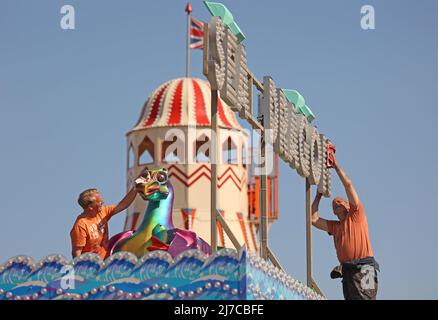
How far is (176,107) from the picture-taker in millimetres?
34781

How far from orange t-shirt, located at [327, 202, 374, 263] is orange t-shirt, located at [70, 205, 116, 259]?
4.56m

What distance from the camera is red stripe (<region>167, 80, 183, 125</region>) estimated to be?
113 ft

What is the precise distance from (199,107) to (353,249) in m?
15.5

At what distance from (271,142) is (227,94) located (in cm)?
277

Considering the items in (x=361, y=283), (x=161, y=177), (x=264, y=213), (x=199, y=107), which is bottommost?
(x=361, y=283)

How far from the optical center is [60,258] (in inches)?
580

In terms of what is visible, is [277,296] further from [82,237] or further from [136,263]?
[82,237]

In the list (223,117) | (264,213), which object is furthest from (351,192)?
(223,117)

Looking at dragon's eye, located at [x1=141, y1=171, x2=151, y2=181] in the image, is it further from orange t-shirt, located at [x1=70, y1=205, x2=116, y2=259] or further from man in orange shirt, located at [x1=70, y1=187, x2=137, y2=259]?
orange t-shirt, located at [x1=70, y1=205, x2=116, y2=259]

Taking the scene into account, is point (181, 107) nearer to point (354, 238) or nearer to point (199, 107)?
point (199, 107)
